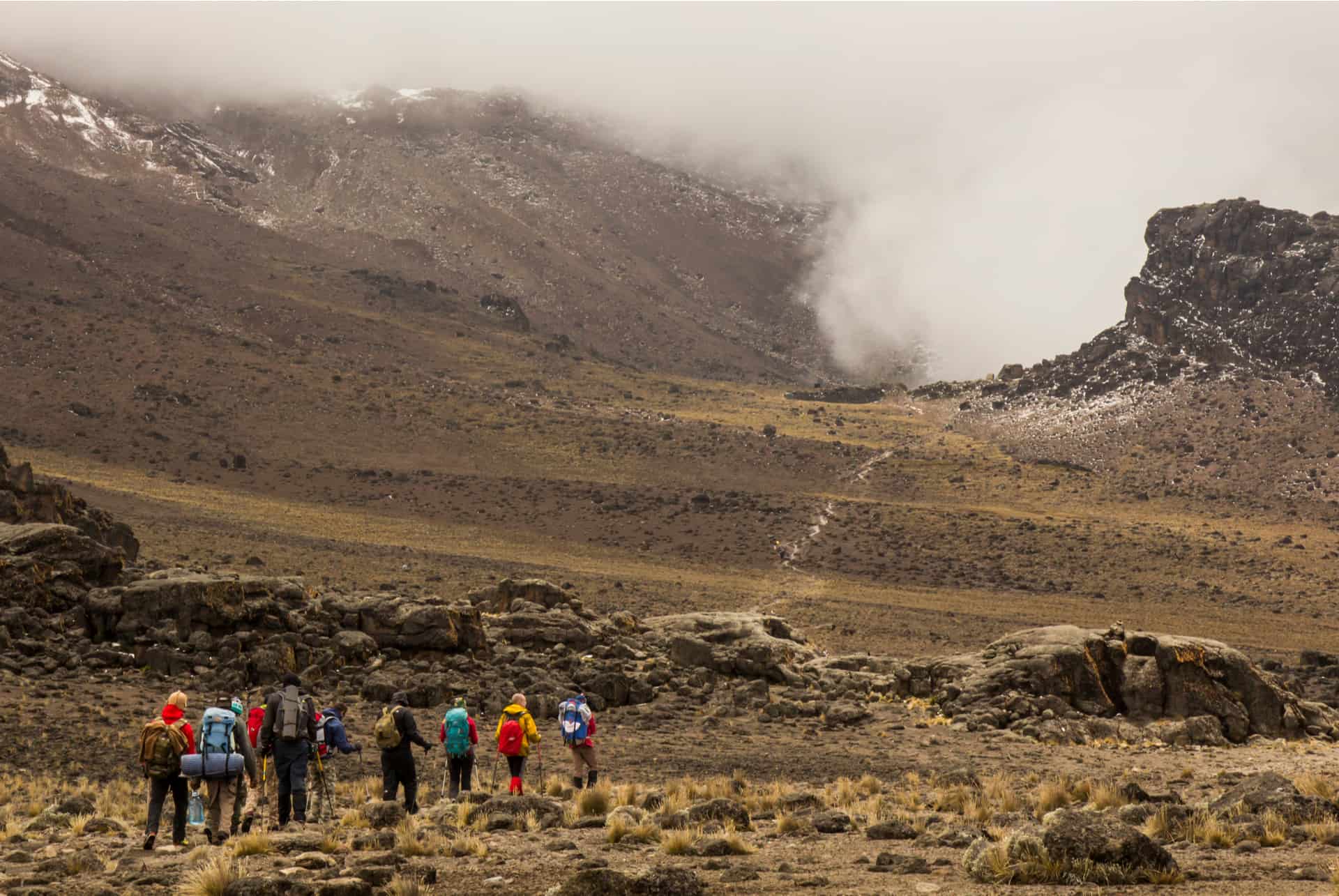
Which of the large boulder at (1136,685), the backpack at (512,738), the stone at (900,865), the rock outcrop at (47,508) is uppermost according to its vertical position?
the rock outcrop at (47,508)

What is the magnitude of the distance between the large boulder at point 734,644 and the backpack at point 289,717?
20.2 metres

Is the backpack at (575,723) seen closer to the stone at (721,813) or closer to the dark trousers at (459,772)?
the dark trousers at (459,772)

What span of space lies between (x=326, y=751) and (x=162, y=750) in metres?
2.71

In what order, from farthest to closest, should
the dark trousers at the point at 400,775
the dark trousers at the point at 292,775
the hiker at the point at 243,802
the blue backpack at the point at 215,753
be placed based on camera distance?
the dark trousers at the point at 400,775 → the dark trousers at the point at 292,775 → the hiker at the point at 243,802 → the blue backpack at the point at 215,753

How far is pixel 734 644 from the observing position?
1452 inches

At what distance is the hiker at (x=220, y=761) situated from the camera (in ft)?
48.2

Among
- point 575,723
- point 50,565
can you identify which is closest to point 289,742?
point 575,723

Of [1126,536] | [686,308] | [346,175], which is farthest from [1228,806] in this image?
[346,175]

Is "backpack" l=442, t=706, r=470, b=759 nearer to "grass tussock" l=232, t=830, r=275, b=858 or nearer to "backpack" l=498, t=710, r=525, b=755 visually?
"backpack" l=498, t=710, r=525, b=755

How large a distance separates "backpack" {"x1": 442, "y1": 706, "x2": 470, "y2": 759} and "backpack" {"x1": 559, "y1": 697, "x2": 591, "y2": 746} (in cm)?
142

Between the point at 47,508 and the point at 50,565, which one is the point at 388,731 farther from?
the point at 47,508

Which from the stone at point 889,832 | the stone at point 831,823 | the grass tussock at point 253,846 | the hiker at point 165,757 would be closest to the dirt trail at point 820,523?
the stone at point 831,823

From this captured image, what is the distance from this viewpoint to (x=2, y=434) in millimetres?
75688

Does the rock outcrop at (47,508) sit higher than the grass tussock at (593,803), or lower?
higher
